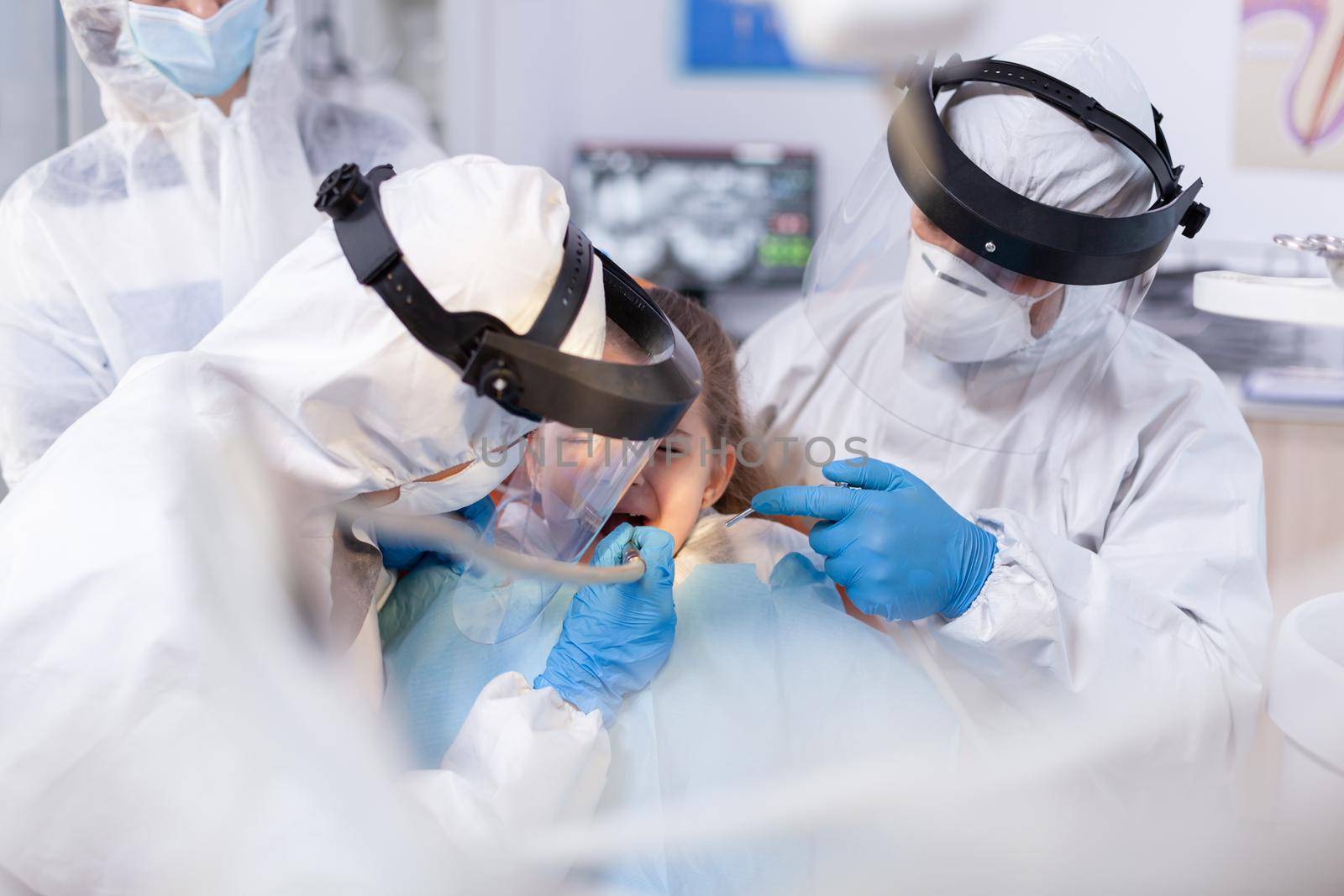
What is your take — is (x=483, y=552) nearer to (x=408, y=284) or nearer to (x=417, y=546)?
(x=417, y=546)

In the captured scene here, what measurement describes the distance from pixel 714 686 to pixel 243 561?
50cm

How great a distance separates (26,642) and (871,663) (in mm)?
774

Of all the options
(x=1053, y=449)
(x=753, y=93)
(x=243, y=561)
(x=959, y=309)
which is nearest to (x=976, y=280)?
(x=959, y=309)

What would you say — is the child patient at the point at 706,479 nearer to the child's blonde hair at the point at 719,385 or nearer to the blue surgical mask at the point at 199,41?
the child's blonde hair at the point at 719,385

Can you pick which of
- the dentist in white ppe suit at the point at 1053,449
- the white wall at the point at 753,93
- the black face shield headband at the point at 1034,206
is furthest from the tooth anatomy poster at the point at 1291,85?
the black face shield headband at the point at 1034,206

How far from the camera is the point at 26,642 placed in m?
0.67

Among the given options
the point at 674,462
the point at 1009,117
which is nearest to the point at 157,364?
the point at 674,462

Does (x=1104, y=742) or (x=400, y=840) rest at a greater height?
(x=400, y=840)

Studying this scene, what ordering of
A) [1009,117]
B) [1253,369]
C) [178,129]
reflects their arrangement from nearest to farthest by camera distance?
[1009,117]
[178,129]
[1253,369]

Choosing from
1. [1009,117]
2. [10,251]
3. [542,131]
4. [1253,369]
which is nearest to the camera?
[1009,117]

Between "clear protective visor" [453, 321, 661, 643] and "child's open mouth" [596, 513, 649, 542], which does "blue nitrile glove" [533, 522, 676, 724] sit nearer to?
"clear protective visor" [453, 321, 661, 643]

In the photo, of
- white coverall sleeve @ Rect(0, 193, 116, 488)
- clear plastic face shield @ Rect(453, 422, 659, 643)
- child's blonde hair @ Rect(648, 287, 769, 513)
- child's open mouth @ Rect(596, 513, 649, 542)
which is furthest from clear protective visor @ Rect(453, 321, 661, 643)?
white coverall sleeve @ Rect(0, 193, 116, 488)

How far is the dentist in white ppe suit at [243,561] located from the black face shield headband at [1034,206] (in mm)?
448

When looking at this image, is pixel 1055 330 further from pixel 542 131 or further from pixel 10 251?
pixel 542 131
